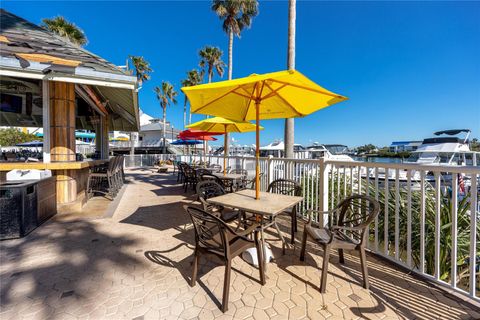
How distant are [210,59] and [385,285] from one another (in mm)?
20192

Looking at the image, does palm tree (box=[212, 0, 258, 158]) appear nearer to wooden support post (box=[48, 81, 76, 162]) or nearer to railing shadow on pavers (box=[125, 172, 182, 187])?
railing shadow on pavers (box=[125, 172, 182, 187])

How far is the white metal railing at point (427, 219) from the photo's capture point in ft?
6.51

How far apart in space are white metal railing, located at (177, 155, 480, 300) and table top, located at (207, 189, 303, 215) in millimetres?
1036

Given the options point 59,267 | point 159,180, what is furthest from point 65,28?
point 59,267

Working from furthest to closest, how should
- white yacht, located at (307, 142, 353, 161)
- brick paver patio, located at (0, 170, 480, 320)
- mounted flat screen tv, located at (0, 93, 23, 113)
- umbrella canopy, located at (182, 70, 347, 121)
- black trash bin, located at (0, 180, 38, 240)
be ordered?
white yacht, located at (307, 142, 353, 161) < mounted flat screen tv, located at (0, 93, 23, 113) < black trash bin, located at (0, 180, 38, 240) < umbrella canopy, located at (182, 70, 347, 121) < brick paver patio, located at (0, 170, 480, 320)

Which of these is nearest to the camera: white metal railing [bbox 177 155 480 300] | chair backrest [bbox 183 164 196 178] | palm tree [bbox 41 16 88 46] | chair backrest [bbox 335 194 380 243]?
white metal railing [bbox 177 155 480 300]

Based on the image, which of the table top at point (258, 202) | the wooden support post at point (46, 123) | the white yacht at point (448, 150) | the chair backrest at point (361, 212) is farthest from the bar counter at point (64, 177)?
the white yacht at point (448, 150)

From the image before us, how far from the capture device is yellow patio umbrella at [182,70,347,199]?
2301 millimetres

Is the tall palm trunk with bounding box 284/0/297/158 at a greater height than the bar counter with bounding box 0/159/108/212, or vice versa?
the tall palm trunk with bounding box 284/0/297/158

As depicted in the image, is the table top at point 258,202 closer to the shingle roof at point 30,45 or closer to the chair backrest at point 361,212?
the chair backrest at point 361,212

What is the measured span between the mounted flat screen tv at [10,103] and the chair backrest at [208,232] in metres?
6.95

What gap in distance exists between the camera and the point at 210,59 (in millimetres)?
19047

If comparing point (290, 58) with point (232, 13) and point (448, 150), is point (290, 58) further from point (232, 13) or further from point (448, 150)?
point (448, 150)

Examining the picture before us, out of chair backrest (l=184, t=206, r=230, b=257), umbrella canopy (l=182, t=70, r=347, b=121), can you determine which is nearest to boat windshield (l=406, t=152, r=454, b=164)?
umbrella canopy (l=182, t=70, r=347, b=121)
